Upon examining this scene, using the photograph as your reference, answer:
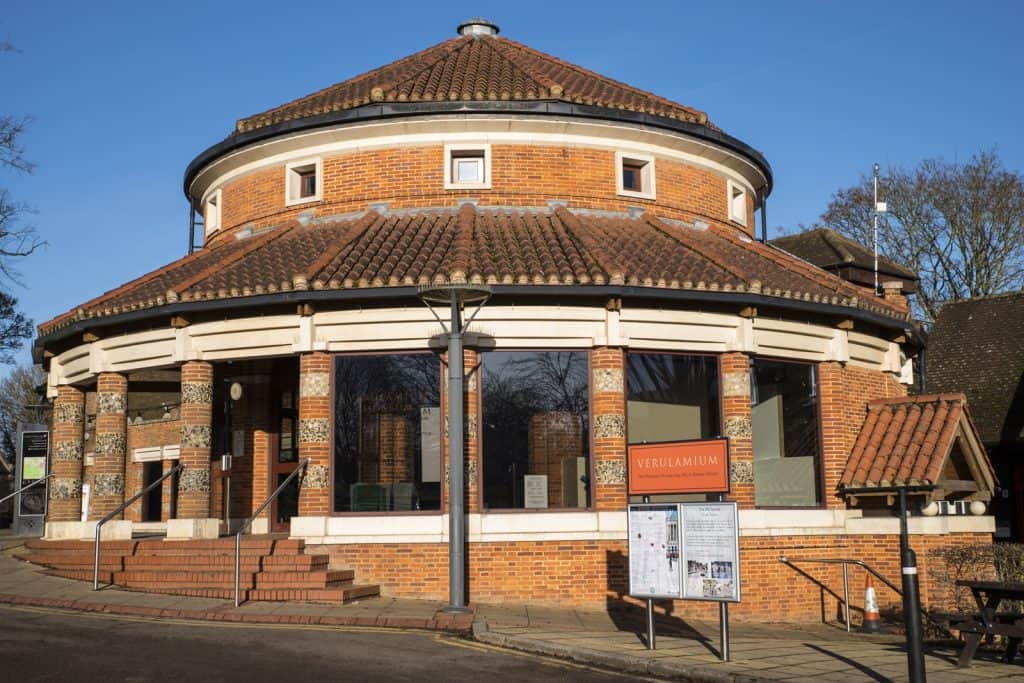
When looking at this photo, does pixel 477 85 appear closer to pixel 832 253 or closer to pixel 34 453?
pixel 832 253

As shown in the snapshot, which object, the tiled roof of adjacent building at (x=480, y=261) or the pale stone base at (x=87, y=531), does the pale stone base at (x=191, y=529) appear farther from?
the tiled roof of adjacent building at (x=480, y=261)

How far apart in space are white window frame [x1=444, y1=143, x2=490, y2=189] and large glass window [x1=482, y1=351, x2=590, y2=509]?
14.0 ft

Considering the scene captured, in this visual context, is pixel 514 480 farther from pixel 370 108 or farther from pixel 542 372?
pixel 370 108

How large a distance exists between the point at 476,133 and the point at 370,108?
6.51ft

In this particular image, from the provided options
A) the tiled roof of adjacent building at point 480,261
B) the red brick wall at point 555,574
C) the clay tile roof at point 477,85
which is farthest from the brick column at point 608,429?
the clay tile roof at point 477,85

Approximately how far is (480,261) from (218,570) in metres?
6.10

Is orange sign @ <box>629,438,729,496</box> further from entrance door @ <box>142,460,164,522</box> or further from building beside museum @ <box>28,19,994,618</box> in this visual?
entrance door @ <box>142,460,164,522</box>

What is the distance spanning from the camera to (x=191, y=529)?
17.7 m

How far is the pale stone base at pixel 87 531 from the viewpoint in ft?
61.2

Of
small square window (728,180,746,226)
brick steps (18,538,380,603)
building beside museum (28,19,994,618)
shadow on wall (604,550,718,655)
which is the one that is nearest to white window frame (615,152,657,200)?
building beside museum (28,19,994,618)

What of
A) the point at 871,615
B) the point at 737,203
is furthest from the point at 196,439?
the point at 737,203

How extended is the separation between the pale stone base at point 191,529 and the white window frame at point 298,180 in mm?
6482

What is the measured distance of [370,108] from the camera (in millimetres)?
20266

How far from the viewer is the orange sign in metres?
12.7
